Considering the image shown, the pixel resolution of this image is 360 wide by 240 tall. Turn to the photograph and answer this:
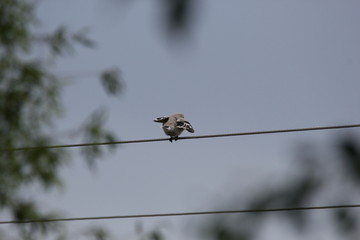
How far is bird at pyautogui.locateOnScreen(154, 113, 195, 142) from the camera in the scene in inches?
310

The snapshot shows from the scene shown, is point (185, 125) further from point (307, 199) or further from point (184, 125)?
point (307, 199)

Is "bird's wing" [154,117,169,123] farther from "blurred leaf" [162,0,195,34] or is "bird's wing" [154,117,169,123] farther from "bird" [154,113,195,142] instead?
"blurred leaf" [162,0,195,34]

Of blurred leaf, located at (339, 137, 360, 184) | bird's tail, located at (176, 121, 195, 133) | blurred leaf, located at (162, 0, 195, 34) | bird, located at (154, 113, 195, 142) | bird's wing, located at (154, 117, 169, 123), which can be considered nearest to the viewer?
blurred leaf, located at (162, 0, 195, 34)

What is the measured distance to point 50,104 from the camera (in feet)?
53.0

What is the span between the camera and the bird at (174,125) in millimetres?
7863

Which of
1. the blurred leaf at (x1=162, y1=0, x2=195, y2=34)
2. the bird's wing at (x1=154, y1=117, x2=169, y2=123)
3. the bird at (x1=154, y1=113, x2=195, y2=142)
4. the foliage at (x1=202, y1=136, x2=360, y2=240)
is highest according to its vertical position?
the bird's wing at (x1=154, y1=117, x2=169, y2=123)

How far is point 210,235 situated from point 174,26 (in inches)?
12.2

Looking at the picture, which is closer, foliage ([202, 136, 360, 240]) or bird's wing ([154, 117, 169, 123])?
foliage ([202, 136, 360, 240])

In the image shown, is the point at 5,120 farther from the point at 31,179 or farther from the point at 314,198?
the point at 314,198

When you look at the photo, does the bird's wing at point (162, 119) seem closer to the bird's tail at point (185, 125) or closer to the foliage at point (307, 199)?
the bird's tail at point (185, 125)

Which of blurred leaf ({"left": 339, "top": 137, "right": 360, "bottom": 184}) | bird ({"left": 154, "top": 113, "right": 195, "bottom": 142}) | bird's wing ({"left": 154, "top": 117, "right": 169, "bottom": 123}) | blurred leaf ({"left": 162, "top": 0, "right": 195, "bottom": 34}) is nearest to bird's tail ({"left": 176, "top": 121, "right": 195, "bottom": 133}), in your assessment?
bird ({"left": 154, "top": 113, "right": 195, "bottom": 142})

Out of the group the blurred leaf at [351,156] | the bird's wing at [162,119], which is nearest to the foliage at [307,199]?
the blurred leaf at [351,156]

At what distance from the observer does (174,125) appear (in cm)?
796

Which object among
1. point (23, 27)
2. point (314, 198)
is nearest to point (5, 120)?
point (23, 27)
